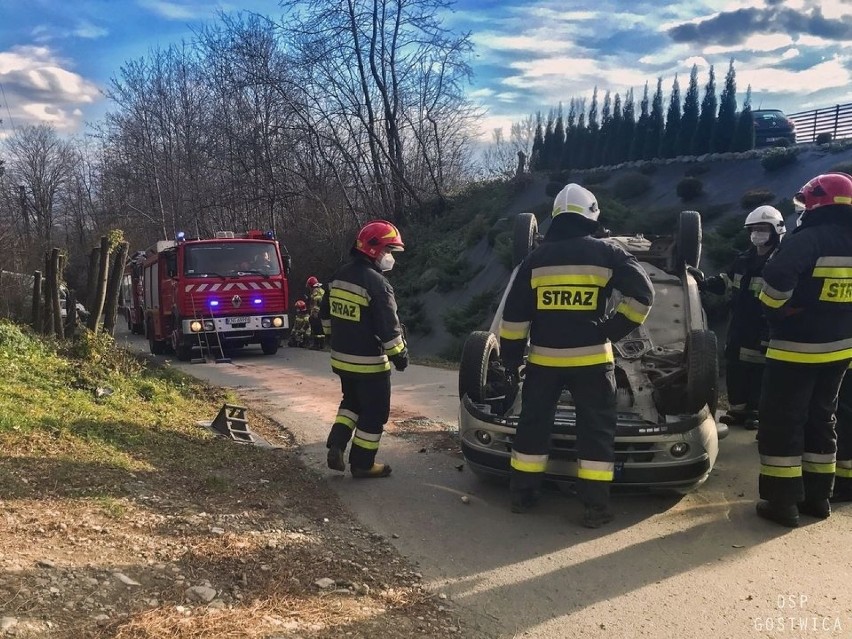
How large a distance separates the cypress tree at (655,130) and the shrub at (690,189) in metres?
5.14

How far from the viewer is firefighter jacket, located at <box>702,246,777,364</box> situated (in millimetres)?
6113

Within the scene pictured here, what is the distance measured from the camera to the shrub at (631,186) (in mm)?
21141

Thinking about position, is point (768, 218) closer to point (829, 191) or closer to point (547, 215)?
point (829, 191)

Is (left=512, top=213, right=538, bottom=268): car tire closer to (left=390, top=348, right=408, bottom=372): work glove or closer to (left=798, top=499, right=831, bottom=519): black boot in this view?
(left=390, top=348, right=408, bottom=372): work glove

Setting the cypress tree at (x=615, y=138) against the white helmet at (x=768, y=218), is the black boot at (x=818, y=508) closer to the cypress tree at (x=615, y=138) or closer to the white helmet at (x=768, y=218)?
the white helmet at (x=768, y=218)

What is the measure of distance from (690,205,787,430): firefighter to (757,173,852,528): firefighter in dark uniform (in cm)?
189

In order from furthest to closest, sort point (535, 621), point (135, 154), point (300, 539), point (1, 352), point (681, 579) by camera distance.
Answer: point (135, 154), point (1, 352), point (300, 539), point (681, 579), point (535, 621)

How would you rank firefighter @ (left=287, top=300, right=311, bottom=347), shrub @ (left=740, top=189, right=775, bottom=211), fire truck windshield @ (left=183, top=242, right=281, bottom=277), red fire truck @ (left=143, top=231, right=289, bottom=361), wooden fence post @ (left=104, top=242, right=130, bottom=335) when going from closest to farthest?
wooden fence post @ (left=104, top=242, right=130, bottom=335)
red fire truck @ (left=143, top=231, right=289, bottom=361)
fire truck windshield @ (left=183, top=242, right=281, bottom=277)
firefighter @ (left=287, top=300, right=311, bottom=347)
shrub @ (left=740, top=189, right=775, bottom=211)

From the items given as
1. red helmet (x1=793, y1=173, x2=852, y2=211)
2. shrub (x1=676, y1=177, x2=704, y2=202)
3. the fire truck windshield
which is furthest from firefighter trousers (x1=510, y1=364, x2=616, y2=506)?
shrub (x1=676, y1=177, x2=704, y2=202)

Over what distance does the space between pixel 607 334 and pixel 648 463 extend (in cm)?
81

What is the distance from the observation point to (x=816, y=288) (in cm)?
391

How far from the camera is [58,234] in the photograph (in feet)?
156

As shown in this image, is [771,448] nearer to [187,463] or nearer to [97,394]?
[187,463]

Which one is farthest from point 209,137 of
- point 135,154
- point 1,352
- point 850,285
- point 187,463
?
point 850,285
